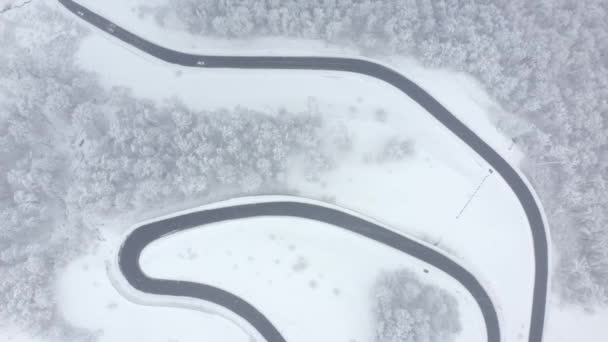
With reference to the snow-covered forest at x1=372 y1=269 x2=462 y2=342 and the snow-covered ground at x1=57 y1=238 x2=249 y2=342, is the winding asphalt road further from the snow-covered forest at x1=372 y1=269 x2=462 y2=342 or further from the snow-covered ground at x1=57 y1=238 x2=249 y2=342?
the snow-covered forest at x1=372 y1=269 x2=462 y2=342

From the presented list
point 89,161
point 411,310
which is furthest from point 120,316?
point 411,310

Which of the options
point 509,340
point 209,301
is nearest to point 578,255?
point 509,340

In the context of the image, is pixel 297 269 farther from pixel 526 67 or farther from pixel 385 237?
pixel 526 67

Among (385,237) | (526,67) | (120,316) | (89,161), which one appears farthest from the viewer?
(385,237)

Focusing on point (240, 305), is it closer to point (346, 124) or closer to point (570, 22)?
point (346, 124)

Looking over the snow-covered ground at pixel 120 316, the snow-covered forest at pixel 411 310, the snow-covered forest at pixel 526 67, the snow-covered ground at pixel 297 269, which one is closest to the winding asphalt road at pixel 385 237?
the snow-covered ground at pixel 297 269

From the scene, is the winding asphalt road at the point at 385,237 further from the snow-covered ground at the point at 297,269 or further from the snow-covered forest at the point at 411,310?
the snow-covered forest at the point at 411,310

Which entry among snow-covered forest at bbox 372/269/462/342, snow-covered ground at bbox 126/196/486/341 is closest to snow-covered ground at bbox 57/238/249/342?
snow-covered ground at bbox 126/196/486/341
